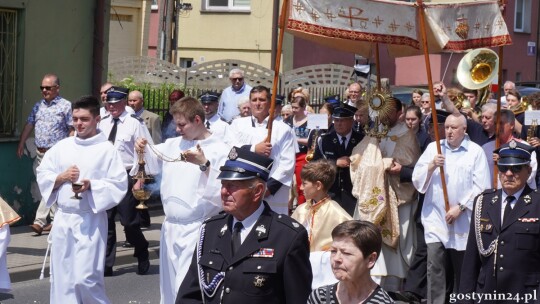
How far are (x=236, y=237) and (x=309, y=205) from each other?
3.29 meters

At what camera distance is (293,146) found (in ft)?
34.4

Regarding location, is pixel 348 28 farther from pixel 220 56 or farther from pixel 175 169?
pixel 220 56

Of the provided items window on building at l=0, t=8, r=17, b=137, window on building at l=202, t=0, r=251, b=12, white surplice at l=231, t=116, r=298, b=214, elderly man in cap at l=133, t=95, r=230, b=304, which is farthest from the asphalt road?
window on building at l=202, t=0, r=251, b=12

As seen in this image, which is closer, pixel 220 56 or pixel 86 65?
pixel 86 65

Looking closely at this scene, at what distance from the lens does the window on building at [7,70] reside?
14.6 meters

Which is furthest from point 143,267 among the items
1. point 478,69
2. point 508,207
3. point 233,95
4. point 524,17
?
point 524,17

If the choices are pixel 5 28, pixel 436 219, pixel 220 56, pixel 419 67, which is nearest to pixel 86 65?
pixel 5 28

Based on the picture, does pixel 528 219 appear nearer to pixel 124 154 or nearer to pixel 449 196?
pixel 449 196

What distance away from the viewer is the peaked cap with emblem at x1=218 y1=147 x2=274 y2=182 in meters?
5.60

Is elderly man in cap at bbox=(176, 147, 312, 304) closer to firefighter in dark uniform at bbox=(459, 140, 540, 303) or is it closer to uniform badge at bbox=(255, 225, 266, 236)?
uniform badge at bbox=(255, 225, 266, 236)

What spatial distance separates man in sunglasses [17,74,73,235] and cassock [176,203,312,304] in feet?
27.6

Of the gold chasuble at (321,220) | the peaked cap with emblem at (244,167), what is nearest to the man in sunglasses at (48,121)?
the gold chasuble at (321,220)

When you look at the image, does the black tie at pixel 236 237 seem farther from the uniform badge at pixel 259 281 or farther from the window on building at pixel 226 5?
the window on building at pixel 226 5

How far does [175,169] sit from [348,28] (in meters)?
2.51
